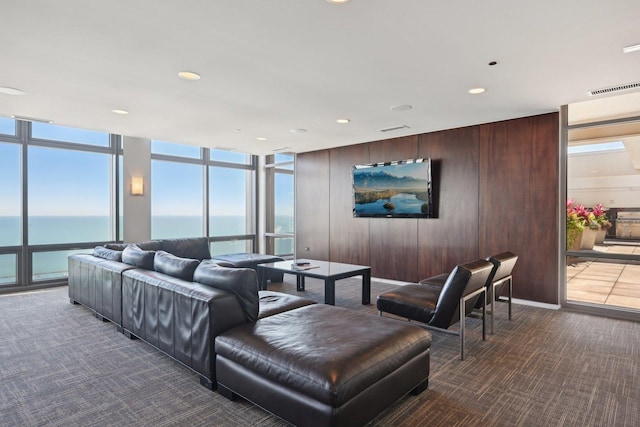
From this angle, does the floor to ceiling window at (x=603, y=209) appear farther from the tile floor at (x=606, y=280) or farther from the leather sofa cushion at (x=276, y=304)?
the leather sofa cushion at (x=276, y=304)

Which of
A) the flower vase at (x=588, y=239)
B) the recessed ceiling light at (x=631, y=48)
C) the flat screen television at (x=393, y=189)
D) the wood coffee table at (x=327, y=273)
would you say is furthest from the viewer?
the flat screen television at (x=393, y=189)

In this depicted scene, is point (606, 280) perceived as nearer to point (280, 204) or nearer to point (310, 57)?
point (310, 57)

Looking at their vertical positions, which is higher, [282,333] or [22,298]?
[282,333]

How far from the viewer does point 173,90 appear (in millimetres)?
4074

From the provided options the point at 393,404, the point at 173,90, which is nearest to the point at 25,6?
the point at 173,90

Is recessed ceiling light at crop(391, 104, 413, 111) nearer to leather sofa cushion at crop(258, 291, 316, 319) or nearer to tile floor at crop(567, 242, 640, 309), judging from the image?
leather sofa cushion at crop(258, 291, 316, 319)

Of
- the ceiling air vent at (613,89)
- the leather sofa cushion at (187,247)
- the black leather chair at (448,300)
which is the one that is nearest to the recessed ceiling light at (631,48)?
the ceiling air vent at (613,89)

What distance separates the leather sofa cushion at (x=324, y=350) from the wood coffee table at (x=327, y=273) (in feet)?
5.65

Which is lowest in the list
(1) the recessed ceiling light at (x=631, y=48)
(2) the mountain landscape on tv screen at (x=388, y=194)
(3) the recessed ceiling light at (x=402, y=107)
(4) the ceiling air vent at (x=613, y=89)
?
(2) the mountain landscape on tv screen at (x=388, y=194)

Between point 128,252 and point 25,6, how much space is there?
2.42 meters

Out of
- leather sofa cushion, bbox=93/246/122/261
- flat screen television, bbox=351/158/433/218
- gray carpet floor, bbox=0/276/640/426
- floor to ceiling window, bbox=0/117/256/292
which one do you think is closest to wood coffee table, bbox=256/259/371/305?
gray carpet floor, bbox=0/276/640/426

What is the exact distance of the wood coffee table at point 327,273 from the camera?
4.59 metres

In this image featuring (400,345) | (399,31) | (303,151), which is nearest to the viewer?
(400,345)

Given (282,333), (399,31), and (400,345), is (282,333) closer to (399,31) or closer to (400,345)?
(400,345)
